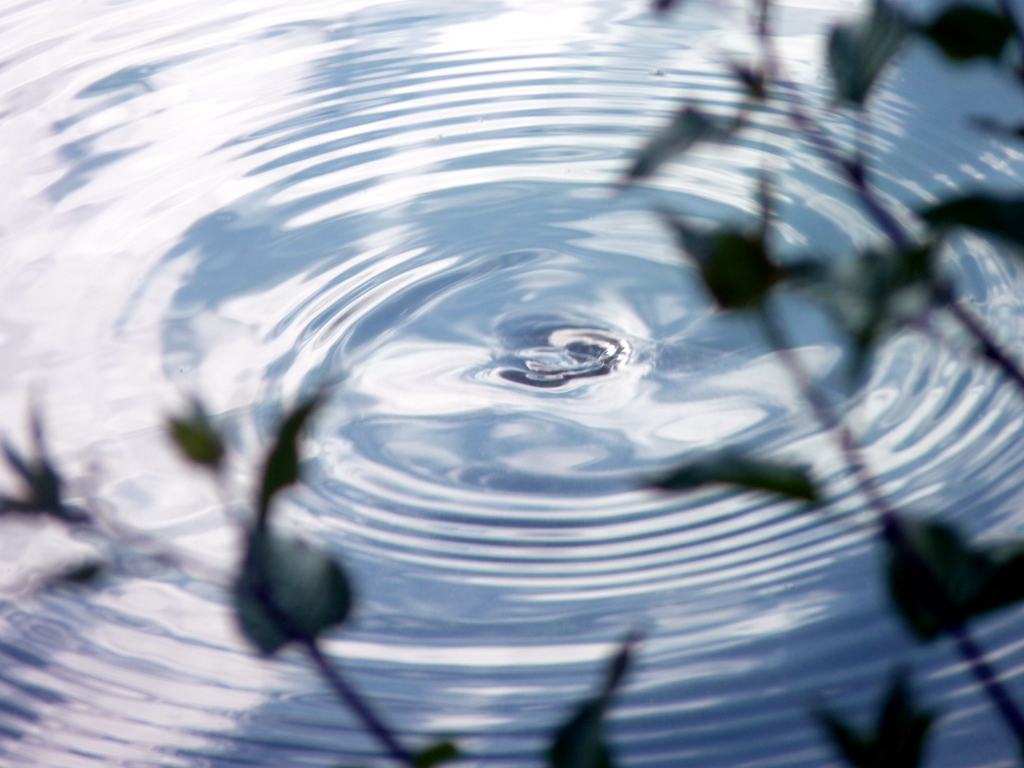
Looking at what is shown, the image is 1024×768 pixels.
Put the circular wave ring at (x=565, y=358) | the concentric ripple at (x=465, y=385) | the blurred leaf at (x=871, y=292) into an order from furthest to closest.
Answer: the circular wave ring at (x=565, y=358) < the concentric ripple at (x=465, y=385) < the blurred leaf at (x=871, y=292)

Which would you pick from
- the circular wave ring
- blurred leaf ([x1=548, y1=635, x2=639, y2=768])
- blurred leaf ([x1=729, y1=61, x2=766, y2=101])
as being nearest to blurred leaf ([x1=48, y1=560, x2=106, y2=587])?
blurred leaf ([x1=548, y1=635, x2=639, y2=768])

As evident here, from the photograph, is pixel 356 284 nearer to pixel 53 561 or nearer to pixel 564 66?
pixel 53 561

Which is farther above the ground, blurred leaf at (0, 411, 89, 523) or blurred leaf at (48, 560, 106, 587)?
blurred leaf at (0, 411, 89, 523)

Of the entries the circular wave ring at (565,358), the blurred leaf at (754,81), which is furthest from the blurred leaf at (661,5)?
the circular wave ring at (565,358)

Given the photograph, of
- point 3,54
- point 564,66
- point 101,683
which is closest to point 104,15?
point 3,54

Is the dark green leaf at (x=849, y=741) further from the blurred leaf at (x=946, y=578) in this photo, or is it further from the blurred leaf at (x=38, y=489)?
the blurred leaf at (x=38, y=489)

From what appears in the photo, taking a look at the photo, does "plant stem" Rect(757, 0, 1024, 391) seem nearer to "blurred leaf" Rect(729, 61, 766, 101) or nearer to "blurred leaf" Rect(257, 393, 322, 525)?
"blurred leaf" Rect(729, 61, 766, 101)
